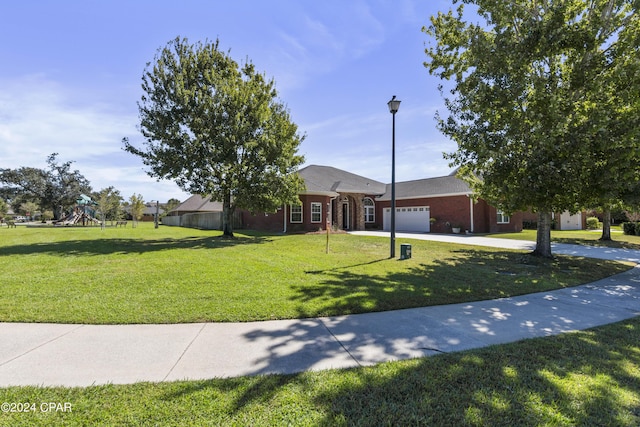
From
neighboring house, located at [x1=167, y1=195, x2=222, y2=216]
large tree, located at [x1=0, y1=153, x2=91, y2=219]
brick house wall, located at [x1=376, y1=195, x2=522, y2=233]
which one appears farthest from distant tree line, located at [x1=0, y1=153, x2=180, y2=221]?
brick house wall, located at [x1=376, y1=195, x2=522, y2=233]

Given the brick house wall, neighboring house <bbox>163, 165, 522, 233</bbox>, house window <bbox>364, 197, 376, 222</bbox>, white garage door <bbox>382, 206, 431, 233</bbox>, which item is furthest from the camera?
house window <bbox>364, 197, 376, 222</bbox>

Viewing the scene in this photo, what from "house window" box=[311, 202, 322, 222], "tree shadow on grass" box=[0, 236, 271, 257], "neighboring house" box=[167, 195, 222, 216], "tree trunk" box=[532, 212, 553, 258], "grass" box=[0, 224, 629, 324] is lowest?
"grass" box=[0, 224, 629, 324]

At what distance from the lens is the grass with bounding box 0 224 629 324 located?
16.2 ft

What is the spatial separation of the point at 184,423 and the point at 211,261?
7263mm

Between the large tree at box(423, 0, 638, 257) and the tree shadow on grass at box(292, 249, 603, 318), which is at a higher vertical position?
the large tree at box(423, 0, 638, 257)

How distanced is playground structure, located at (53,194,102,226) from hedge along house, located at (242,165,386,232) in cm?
2408

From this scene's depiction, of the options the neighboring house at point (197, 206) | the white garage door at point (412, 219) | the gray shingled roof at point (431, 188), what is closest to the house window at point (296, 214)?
the white garage door at point (412, 219)

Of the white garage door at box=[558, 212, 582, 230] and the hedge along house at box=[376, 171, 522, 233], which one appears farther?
Answer: the white garage door at box=[558, 212, 582, 230]

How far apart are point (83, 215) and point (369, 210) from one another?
119 feet

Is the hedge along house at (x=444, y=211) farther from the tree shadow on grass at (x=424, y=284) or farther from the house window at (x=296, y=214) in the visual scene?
the tree shadow on grass at (x=424, y=284)

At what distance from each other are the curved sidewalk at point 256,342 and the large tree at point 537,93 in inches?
190

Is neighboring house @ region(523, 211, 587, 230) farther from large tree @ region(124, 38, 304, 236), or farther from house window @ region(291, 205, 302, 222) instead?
large tree @ region(124, 38, 304, 236)

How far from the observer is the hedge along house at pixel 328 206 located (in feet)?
77.7

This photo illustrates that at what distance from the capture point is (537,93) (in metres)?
8.80
